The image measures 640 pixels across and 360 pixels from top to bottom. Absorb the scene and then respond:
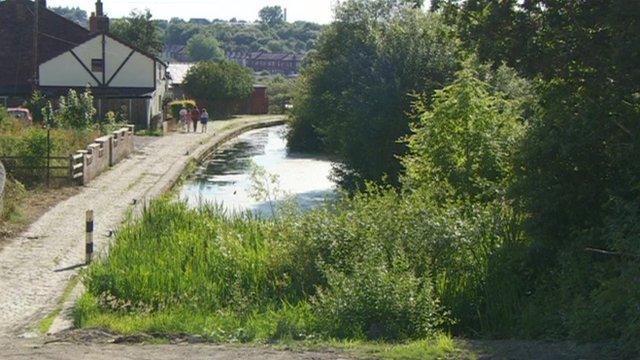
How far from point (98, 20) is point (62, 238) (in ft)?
134

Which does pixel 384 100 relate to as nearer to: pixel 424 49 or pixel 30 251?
pixel 424 49

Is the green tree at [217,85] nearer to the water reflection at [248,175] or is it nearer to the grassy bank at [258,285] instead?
the water reflection at [248,175]

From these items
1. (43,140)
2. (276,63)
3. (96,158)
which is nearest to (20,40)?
(96,158)

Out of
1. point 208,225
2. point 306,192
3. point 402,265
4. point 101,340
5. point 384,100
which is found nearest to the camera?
point 101,340

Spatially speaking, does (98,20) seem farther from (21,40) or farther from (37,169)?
(37,169)

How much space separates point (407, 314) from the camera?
11.7m

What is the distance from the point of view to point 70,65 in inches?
2088

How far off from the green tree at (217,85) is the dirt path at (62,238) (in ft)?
104

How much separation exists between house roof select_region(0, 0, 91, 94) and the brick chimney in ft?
9.59

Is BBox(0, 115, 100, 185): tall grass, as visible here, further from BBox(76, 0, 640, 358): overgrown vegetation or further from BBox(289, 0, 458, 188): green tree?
BBox(76, 0, 640, 358): overgrown vegetation

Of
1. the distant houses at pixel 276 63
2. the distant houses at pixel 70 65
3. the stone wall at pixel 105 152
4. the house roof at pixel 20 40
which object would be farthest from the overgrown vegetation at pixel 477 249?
the distant houses at pixel 276 63

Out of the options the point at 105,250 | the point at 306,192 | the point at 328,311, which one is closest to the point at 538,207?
the point at 328,311

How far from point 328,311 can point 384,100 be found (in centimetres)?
2007

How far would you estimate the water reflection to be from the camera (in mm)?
32188
